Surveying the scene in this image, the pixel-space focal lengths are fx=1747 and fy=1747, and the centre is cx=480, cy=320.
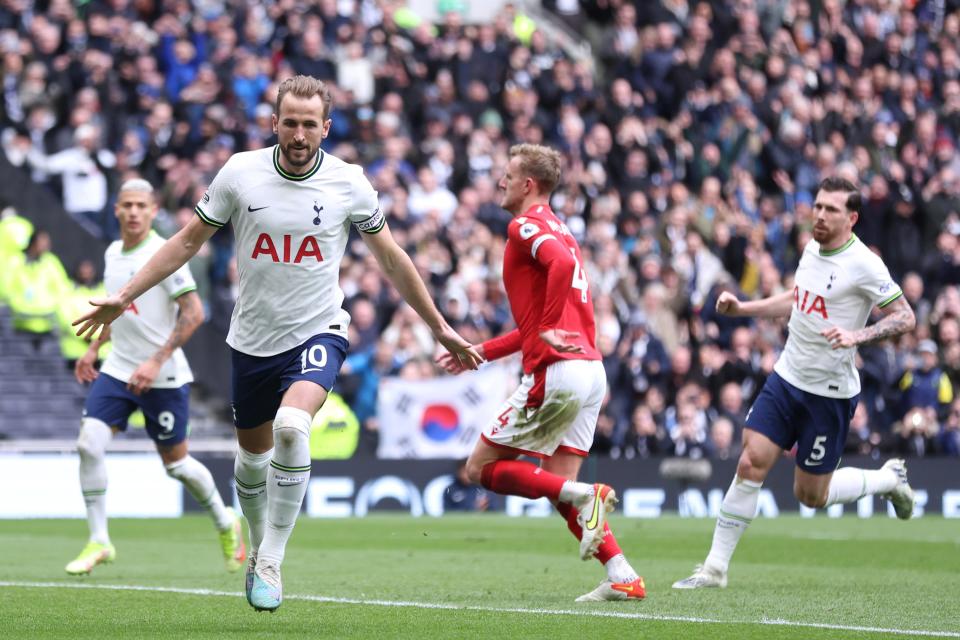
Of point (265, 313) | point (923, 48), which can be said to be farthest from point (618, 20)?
point (265, 313)

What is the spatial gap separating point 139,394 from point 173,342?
2.33 ft

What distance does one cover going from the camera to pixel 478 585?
448 inches

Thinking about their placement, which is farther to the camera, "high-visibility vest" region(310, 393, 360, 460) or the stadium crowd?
the stadium crowd

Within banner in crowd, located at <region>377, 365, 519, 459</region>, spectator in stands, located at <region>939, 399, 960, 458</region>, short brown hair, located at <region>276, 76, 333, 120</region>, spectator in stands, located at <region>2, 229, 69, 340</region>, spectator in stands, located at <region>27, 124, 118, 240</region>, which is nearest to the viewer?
short brown hair, located at <region>276, 76, 333, 120</region>

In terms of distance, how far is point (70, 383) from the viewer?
2156 cm

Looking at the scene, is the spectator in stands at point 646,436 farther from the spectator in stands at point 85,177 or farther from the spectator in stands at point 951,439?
the spectator in stands at point 85,177

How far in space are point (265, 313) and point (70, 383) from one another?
13209 mm

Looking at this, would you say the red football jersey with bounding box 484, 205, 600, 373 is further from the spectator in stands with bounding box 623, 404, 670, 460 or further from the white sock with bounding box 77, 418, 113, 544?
the spectator in stands with bounding box 623, 404, 670, 460

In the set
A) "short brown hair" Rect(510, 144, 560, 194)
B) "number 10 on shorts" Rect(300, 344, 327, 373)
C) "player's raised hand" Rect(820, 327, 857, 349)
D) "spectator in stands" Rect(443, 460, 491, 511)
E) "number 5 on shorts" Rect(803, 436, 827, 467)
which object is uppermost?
"short brown hair" Rect(510, 144, 560, 194)

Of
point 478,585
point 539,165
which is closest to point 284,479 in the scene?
point 539,165

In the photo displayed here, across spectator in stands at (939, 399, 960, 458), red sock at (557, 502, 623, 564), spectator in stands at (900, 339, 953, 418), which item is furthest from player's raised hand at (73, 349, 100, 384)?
spectator in stands at (939, 399, 960, 458)

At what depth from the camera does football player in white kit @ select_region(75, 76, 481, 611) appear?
343 inches

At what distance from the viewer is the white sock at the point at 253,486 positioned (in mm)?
9578

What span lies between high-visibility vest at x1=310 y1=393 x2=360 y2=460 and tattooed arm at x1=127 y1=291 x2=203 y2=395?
8738mm
